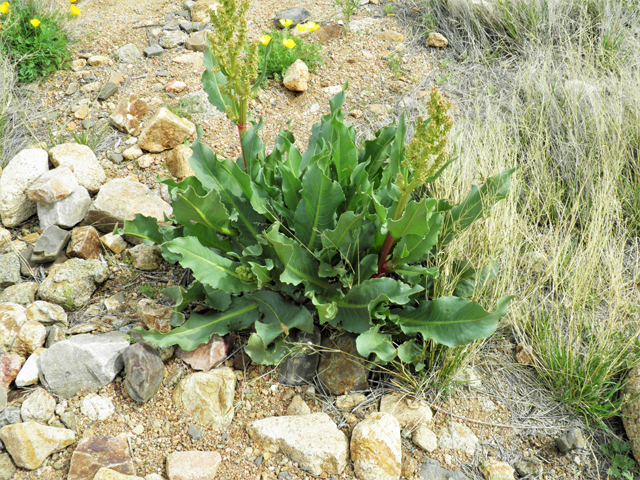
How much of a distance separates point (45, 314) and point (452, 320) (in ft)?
6.59

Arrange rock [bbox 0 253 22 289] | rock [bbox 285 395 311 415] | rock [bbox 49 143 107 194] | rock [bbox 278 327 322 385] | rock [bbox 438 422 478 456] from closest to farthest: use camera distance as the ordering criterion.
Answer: rock [bbox 438 422 478 456]
rock [bbox 285 395 311 415]
rock [bbox 278 327 322 385]
rock [bbox 0 253 22 289]
rock [bbox 49 143 107 194]

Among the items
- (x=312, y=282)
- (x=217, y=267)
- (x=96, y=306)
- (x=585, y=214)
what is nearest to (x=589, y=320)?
(x=585, y=214)

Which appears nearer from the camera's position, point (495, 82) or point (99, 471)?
point (99, 471)

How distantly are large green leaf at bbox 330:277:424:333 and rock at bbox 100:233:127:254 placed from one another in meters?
1.38

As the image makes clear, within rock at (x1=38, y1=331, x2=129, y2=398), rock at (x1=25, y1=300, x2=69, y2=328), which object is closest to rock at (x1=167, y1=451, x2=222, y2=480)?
rock at (x1=38, y1=331, x2=129, y2=398)

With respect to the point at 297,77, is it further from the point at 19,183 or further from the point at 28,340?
the point at 28,340

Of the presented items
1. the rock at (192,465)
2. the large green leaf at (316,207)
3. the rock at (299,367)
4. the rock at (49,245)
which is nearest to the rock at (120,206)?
the rock at (49,245)

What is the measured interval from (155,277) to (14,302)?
0.73m

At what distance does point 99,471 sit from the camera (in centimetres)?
189

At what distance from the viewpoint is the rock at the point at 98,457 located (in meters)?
1.94

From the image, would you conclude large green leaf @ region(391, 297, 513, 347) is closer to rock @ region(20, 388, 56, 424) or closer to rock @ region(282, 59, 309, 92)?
rock @ region(20, 388, 56, 424)

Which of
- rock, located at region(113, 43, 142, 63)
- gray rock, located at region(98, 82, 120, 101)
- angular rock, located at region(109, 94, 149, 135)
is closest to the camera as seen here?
angular rock, located at region(109, 94, 149, 135)

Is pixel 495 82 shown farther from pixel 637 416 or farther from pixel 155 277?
pixel 155 277

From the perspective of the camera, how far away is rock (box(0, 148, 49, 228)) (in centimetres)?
298
